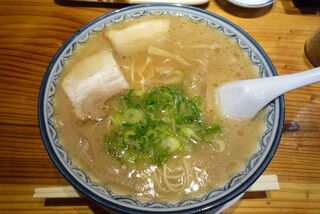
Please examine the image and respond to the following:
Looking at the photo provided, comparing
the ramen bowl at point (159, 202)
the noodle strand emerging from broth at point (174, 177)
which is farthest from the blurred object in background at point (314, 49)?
the noodle strand emerging from broth at point (174, 177)

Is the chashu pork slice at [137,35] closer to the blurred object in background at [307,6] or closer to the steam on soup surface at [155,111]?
the steam on soup surface at [155,111]

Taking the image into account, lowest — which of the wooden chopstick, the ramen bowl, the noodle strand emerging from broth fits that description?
the wooden chopstick

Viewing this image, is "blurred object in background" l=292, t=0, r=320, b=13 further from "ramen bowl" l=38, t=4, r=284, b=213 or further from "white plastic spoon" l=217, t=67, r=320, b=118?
"white plastic spoon" l=217, t=67, r=320, b=118

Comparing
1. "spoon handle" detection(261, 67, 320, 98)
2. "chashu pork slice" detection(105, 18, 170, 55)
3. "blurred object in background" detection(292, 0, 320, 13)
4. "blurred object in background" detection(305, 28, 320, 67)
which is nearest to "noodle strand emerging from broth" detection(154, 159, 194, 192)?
"spoon handle" detection(261, 67, 320, 98)

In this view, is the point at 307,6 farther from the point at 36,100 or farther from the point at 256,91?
the point at 36,100

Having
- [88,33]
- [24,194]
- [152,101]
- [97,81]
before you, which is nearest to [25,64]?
[88,33]

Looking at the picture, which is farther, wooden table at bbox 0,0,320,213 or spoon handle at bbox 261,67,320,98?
wooden table at bbox 0,0,320,213
